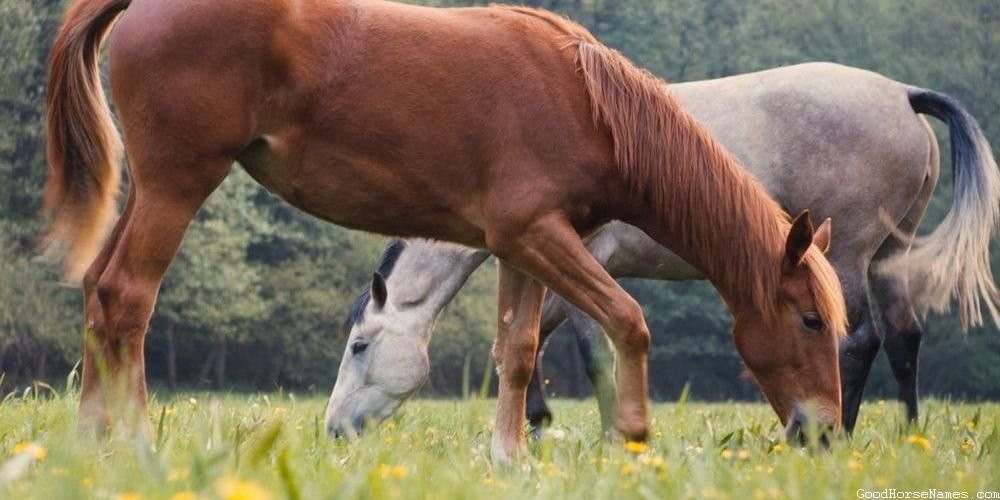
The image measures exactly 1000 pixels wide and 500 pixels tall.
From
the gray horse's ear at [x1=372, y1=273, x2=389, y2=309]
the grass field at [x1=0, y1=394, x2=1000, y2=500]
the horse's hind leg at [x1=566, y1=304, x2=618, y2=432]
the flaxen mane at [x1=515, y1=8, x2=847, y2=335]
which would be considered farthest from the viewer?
the gray horse's ear at [x1=372, y1=273, x2=389, y2=309]

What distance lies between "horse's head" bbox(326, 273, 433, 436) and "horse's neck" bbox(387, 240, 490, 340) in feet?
0.12

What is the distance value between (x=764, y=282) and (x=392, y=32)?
2.02 m

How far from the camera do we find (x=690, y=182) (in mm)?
5566

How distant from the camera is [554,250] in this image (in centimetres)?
520

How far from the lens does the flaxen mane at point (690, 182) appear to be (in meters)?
5.46

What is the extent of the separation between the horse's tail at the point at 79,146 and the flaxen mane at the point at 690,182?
1.93 metres

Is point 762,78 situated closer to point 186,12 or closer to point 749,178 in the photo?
point 749,178

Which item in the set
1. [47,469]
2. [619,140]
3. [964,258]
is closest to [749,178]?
[619,140]

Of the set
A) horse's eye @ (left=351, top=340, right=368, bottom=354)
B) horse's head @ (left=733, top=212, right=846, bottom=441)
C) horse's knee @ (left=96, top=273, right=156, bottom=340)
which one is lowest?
horse's eye @ (left=351, top=340, right=368, bottom=354)

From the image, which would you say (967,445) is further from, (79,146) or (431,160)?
(79,146)

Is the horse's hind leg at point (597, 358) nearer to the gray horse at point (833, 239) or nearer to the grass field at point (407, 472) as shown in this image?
the gray horse at point (833, 239)

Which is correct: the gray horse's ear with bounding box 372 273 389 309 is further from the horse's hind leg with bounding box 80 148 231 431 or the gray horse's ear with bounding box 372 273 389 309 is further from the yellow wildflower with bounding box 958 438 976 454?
the yellow wildflower with bounding box 958 438 976 454

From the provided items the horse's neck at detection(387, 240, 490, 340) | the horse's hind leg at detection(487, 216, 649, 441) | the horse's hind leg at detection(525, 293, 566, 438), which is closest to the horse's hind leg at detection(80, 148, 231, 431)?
the horse's hind leg at detection(487, 216, 649, 441)

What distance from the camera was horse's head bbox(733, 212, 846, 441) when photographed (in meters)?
5.76
